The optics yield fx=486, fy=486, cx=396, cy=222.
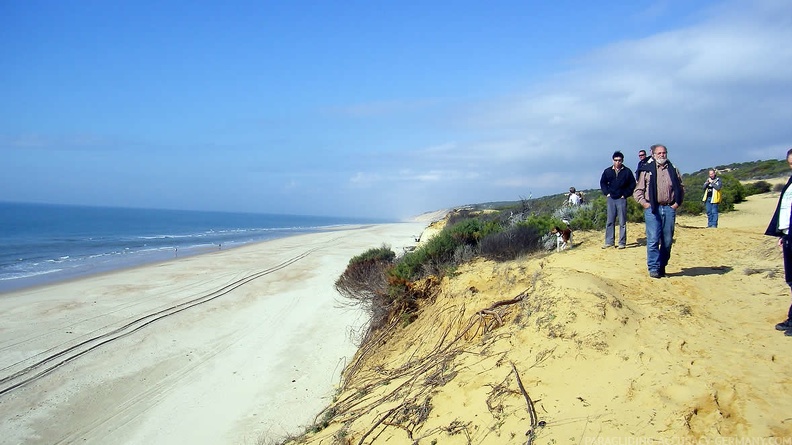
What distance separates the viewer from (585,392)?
12.0ft

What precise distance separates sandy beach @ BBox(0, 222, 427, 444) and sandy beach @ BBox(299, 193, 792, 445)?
2.36 m

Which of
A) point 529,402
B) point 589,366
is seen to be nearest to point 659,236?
point 589,366

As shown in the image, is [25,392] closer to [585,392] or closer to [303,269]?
[585,392]

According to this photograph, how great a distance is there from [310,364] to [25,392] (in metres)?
A: 5.20

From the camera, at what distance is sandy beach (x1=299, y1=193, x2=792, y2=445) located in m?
3.22

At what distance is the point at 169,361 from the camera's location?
10547 mm

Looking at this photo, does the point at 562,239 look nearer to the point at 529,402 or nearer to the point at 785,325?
the point at 785,325

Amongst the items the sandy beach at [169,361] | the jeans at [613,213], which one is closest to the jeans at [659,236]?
the jeans at [613,213]

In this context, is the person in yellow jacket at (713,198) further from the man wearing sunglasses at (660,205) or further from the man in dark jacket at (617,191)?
the man wearing sunglasses at (660,205)

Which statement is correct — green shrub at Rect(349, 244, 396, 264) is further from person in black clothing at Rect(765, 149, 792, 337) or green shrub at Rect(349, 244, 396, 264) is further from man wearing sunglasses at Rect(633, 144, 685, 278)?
person in black clothing at Rect(765, 149, 792, 337)

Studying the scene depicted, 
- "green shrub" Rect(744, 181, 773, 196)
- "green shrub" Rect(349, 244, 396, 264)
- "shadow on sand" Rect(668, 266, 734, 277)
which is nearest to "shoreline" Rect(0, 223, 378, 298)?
"green shrub" Rect(349, 244, 396, 264)

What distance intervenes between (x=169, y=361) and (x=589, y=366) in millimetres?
9421

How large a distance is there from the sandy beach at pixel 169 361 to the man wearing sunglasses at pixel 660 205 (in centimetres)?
534

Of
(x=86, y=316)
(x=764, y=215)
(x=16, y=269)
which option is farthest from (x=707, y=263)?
(x=16, y=269)
